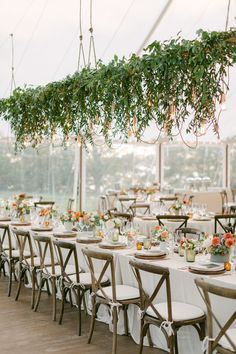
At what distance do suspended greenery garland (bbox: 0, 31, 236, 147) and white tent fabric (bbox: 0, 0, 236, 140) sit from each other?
172 cm

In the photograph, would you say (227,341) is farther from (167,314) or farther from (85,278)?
(85,278)

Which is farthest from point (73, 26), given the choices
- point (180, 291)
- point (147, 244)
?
point (180, 291)

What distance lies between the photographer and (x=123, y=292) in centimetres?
507

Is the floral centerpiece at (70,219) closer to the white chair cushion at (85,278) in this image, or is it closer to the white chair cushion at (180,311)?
the white chair cushion at (85,278)

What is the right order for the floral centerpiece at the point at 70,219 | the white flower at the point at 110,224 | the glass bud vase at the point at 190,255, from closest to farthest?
the glass bud vase at the point at 190,255 → the white flower at the point at 110,224 → the floral centerpiece at the point at 70,219

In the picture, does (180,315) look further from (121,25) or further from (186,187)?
(186,187)

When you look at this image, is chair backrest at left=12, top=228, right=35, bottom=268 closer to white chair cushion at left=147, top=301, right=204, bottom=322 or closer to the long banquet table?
the long banquet table

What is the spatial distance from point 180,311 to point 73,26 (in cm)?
697

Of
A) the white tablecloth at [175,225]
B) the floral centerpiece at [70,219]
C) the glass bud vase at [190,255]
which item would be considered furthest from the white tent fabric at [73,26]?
the glass bud vase at [190,255]

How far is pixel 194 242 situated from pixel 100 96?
2707mm

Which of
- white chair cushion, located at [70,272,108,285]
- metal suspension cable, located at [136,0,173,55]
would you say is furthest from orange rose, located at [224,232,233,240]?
metal suspension cable, located at [136,0,173,55]

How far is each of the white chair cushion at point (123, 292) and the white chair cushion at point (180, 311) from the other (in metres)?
0.43

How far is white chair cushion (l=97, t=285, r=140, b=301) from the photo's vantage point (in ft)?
16.3

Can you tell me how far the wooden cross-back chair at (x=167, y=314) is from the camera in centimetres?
425
